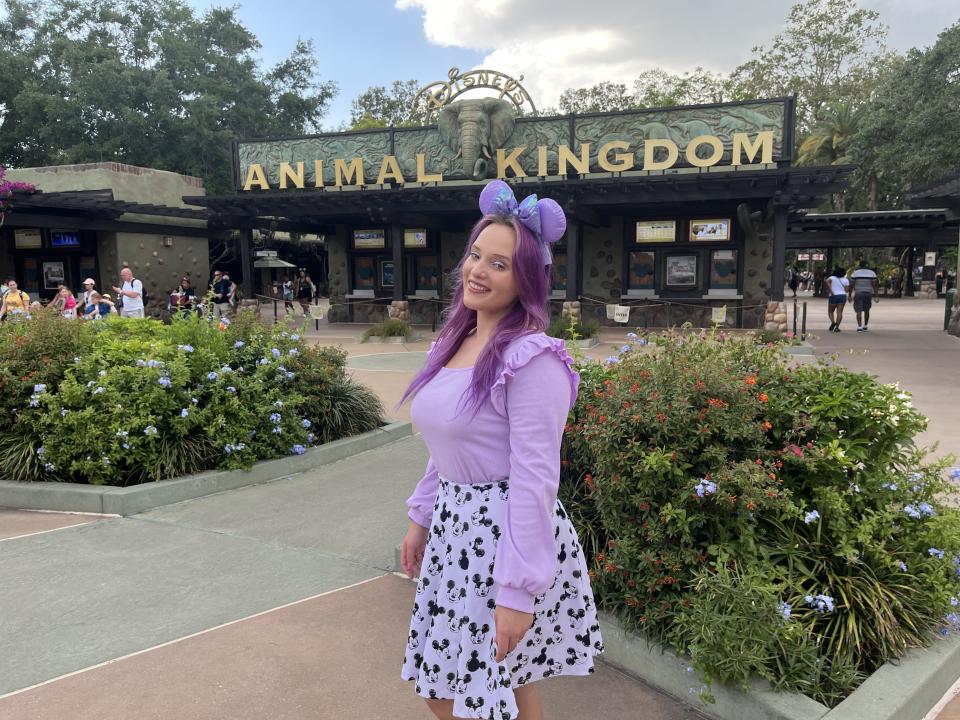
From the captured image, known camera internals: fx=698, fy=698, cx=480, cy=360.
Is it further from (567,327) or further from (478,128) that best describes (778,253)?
(478,128)

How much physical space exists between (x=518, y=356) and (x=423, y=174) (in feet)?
55.3

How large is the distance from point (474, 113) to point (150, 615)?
648 inches

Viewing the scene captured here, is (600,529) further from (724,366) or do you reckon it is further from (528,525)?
(528,525)

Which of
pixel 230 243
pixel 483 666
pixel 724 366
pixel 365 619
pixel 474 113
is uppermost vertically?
pixel 474 113

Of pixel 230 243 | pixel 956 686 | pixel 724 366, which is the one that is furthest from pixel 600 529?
pixel 230 243

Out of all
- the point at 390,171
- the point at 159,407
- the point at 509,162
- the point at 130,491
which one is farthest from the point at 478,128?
the point at 130,491

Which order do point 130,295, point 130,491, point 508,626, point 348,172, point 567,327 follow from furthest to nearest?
point 348,172, point 567,327, point 130,295, point 130,491, point 508,626

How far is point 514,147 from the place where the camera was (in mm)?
18594

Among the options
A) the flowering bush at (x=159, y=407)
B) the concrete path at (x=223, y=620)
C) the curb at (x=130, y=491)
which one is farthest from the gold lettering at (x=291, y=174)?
the concrete path at (x=223, y=620)

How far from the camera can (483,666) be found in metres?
1.90

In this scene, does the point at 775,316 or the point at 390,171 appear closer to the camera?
the point at 775,316

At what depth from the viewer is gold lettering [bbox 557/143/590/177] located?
1668 cm

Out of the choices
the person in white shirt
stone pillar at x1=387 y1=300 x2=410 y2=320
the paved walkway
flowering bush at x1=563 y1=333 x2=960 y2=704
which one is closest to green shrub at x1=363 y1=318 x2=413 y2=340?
stone pillar at x1=387 y1=300 x2=410 y2=320

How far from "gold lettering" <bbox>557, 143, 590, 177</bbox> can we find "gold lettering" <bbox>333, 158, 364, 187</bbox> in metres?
5.33
